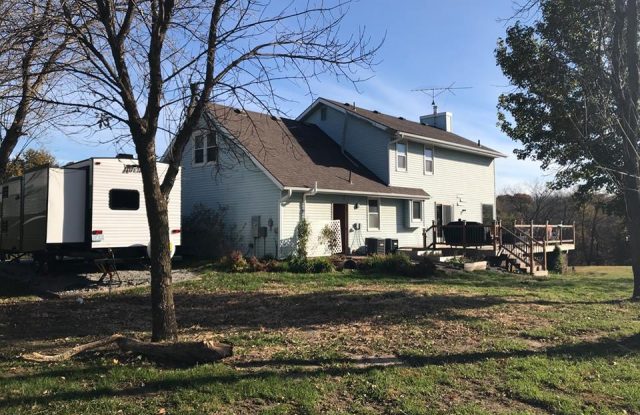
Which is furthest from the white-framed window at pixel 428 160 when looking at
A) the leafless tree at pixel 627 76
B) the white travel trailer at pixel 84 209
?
the leafless tree at pixel 627 76

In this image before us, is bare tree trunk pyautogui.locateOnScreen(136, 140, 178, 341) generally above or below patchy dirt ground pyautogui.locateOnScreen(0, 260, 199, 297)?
above

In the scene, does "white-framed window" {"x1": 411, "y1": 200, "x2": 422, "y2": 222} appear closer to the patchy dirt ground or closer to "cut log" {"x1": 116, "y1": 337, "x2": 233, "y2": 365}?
the patchy dirt ground

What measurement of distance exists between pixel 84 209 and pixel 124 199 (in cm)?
106

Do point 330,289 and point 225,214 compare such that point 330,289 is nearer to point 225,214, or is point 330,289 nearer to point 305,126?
point 225,214

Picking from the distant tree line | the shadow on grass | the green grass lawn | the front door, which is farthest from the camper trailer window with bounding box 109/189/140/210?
the distant tree line

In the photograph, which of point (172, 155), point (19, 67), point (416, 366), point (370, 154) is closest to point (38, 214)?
point (19, 67)

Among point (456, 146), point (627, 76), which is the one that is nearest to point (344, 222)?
point (456, 146)

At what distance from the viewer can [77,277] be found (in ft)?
48.7

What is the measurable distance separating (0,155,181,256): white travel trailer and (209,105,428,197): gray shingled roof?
476 cm

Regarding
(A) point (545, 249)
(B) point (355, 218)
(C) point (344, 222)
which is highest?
(B) point (355, 218)

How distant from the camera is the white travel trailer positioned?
1386cm

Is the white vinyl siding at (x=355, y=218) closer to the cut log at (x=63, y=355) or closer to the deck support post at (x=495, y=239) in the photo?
the deck support post at (x=495, y=239)

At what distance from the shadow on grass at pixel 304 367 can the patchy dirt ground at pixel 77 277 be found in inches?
309

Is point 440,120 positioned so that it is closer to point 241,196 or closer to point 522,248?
point 522,248
